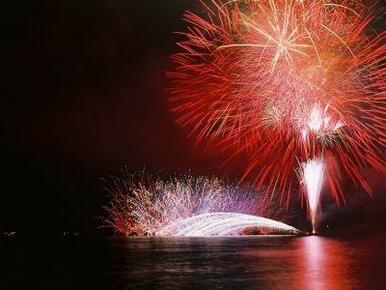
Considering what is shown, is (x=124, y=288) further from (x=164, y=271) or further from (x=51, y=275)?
(x=51, y=275)

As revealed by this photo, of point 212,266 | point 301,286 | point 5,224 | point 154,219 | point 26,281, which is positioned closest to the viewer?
point 301,286

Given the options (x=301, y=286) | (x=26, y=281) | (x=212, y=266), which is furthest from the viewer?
(x=212, y=266)

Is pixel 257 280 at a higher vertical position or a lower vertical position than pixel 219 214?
lower

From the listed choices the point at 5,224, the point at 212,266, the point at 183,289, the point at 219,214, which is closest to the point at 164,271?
the point at 212,266

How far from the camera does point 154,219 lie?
87.1 metres

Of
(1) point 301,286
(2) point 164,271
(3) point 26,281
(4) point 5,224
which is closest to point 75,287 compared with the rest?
(3) point 26,281

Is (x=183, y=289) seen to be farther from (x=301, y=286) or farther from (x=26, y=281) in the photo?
(x=26, y=281)

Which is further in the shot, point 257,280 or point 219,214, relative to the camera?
point 219,214

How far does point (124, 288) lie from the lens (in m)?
25.2

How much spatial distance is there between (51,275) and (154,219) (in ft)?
174

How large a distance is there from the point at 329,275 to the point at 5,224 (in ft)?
578

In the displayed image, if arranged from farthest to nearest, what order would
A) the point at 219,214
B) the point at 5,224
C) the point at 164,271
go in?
the point at 5,224, the point at 219,214, the point at 164,271

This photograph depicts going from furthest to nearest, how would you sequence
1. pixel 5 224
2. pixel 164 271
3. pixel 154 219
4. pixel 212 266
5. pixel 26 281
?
pixel 5 224, pixel 154 219, pixel 212 266, pixel 164 271, pixel 26 281

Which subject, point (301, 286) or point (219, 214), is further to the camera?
point (219, 214)
